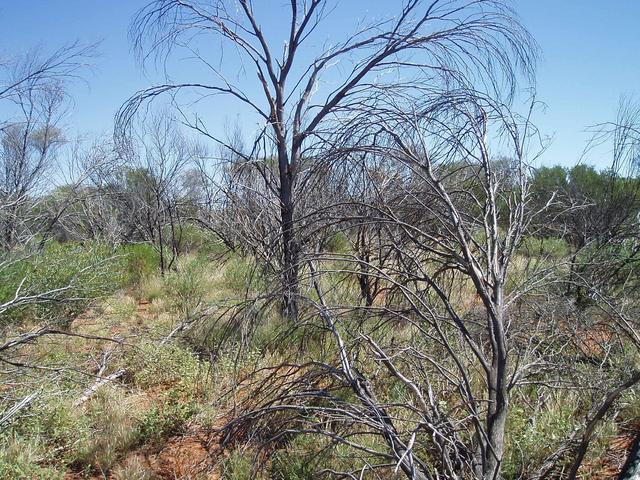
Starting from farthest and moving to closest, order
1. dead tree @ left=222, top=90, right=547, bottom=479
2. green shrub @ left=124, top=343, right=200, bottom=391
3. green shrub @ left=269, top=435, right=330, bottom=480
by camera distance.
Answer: green shrub @ left=124, top=343, right=200, bottom=391, green shrub @ left=269, top=435, right=330, bottom=480, dead tree @ left=222, top=90, right=547, bottom=479

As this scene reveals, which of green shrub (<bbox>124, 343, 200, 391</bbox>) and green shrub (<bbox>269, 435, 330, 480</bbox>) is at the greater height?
green shrub (<bbox>124, 343, 200, 391</bbox>)

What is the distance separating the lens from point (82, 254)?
8609 mm

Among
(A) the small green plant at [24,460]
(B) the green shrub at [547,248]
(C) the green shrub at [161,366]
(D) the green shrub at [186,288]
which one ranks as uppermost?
(B) the green shrub at [547,248]

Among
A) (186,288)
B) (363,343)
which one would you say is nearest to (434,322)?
(363,343)

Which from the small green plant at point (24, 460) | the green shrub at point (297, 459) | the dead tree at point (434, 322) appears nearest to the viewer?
the dead tree at point (434, 322)

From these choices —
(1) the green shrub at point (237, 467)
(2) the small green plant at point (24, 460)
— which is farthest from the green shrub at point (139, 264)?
(1) the green shrub at point (237, 467)

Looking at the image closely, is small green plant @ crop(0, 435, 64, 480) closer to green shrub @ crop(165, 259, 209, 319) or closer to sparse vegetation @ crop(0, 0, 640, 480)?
sparse vegetation @ crop(0, 0, 640, 480)

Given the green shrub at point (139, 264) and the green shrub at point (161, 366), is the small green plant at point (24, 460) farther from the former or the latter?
the green shrub at point (139, 264)

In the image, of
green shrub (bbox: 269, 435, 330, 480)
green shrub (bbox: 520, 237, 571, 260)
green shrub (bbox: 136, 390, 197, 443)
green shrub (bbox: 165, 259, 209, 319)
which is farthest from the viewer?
green shrub (bbox: 165, 259, 209, 319)

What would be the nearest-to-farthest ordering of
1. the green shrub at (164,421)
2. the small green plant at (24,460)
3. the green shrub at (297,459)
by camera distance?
the green shrub at (297,459) → the small green plant at (24,460) → the green shrub at (164,421)

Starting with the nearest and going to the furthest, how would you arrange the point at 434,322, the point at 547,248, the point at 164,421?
the point at 434,322, the point at 164,421, the point at 547,248

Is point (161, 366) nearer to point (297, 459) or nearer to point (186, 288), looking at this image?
point (297, 459)

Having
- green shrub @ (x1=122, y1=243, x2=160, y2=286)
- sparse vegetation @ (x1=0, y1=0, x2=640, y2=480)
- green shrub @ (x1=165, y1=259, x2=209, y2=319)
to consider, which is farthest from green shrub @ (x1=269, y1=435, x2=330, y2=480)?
green shrub @ (x1=122, y1=243, x2=160, y2=286)

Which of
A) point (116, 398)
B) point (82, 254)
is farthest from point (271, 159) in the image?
point (82, 254)
